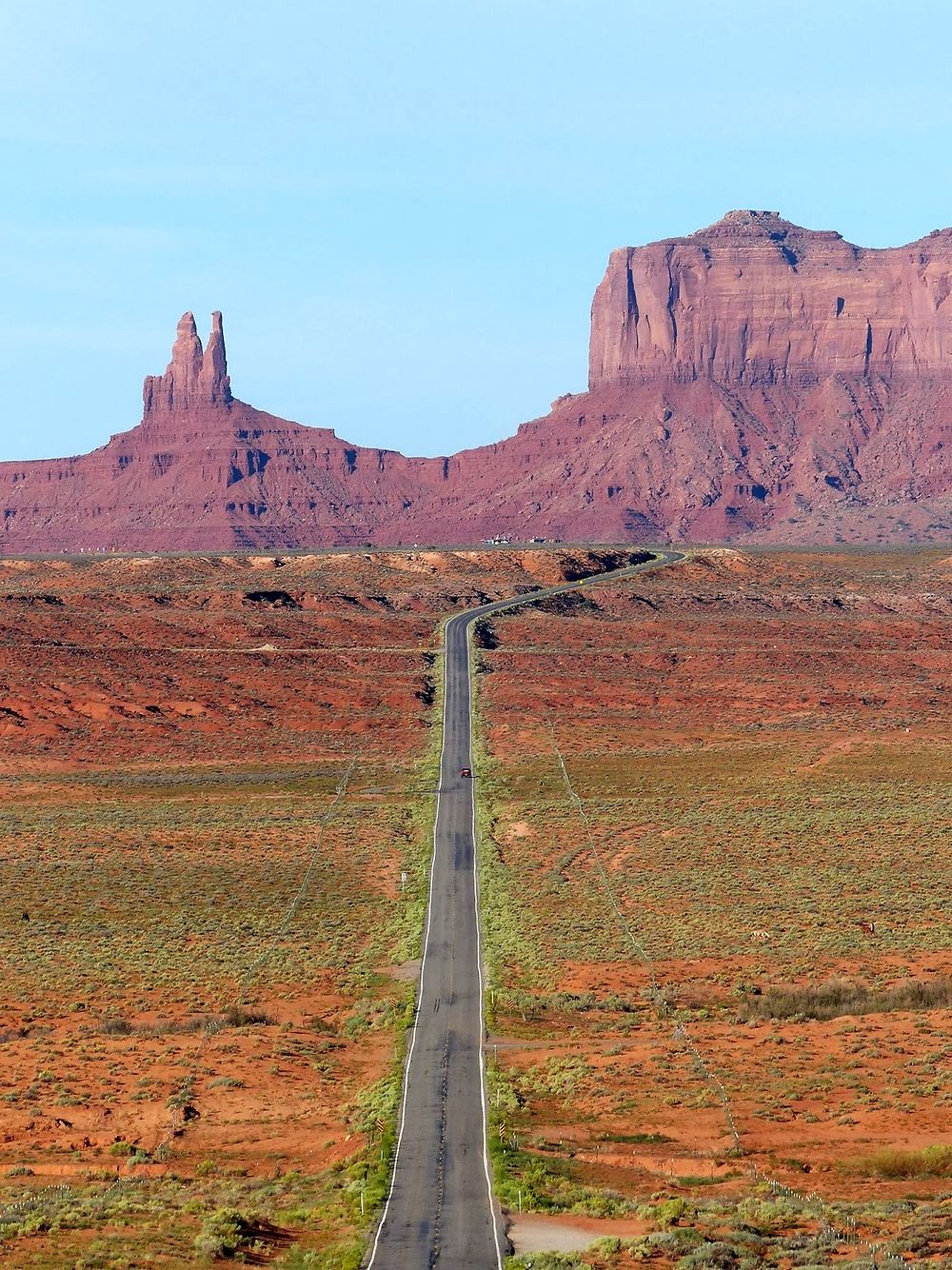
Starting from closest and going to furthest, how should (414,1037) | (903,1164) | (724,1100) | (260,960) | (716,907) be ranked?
(903,1164) → (724,1100) → (414,1037) → (260,960) → (716,907)

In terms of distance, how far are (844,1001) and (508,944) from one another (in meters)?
9.90

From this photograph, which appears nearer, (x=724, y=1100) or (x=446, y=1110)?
(x=446, y=1110)

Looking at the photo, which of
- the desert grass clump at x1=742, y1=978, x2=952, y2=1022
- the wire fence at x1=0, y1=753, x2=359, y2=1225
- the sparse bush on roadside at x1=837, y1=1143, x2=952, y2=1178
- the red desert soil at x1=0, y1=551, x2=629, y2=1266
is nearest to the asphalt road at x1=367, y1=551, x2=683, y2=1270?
the red desert soil at x1=0, y1=551, x2=629, y2=1266

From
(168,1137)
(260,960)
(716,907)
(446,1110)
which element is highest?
(716,907)

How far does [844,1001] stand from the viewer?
41750 millimetres

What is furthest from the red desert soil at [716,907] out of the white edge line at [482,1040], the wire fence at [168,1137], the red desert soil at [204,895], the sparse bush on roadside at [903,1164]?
the wire fence at [168,1137]

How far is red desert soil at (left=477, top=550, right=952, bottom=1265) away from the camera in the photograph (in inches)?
1283

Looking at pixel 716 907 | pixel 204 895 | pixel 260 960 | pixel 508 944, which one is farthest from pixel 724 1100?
pixel 204 895

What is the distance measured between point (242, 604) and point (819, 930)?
90207 millimetres

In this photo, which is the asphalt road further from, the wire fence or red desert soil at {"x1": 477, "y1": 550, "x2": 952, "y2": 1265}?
the wire fence

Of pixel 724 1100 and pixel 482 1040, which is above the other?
pixel 724 1100

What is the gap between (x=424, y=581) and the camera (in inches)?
6127

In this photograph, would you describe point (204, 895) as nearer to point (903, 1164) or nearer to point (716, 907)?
point (716, 907)

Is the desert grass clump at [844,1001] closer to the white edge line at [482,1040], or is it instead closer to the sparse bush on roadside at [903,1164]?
the white edge line at [482,1040]
